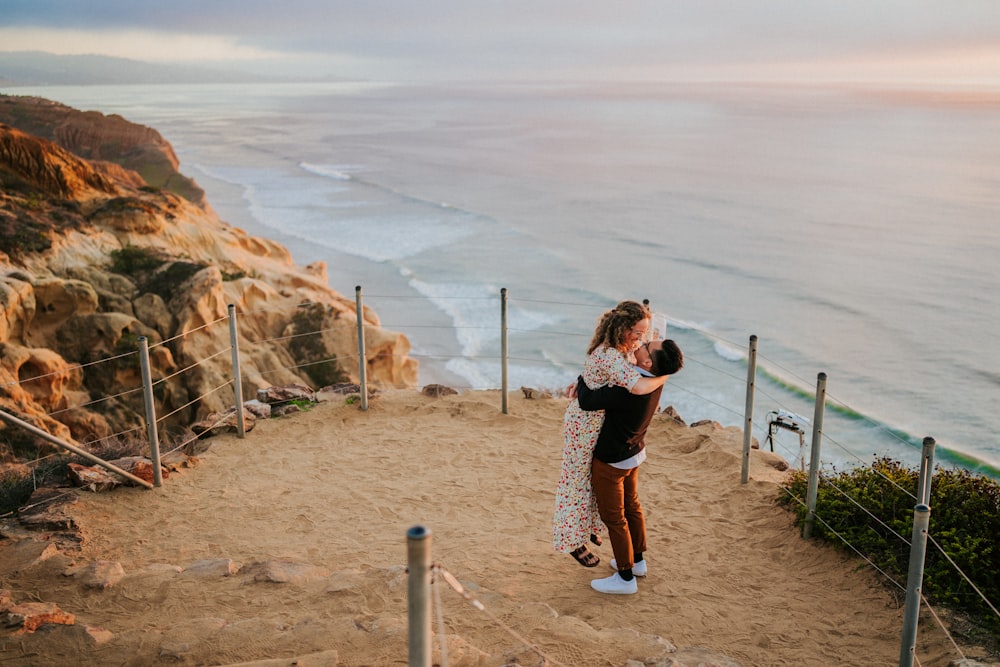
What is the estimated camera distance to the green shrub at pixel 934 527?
5.49m

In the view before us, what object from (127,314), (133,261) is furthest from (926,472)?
(133,261)

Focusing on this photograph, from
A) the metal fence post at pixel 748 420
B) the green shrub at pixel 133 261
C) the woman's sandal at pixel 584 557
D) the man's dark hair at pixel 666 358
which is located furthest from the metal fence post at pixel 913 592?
the green shrub at pixel 133 261

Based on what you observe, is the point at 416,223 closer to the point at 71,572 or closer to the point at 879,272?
the point at 879,272

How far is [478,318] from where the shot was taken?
21.8 m

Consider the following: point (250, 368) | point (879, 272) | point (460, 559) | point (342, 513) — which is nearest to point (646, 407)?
point (460, 559)

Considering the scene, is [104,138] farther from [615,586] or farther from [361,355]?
[615,586]

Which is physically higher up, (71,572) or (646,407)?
(646,407)

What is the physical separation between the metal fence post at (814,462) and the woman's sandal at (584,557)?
1.84m

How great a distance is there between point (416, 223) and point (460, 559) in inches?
1195

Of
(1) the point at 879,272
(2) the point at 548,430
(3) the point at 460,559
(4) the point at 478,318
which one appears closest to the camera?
(3) the point at 460,559

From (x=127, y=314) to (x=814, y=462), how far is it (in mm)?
10416

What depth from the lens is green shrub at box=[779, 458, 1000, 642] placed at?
549cm

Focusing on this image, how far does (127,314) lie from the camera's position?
12.7 m

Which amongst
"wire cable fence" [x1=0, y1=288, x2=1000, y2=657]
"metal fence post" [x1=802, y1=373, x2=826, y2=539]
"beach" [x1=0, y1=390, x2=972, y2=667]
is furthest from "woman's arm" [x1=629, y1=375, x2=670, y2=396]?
"wire cable fence" [x1=0, y1=288, x2=1000, y2=657]
